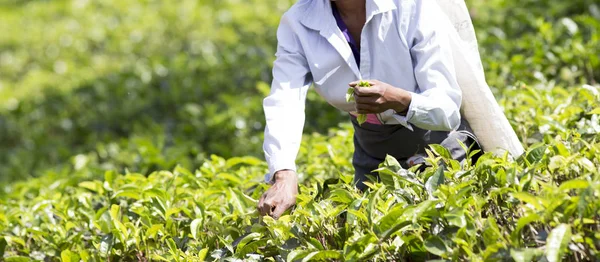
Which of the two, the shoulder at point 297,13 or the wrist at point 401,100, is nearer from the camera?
the wrist at point 401,100

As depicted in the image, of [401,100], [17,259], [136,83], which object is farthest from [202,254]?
[136,83]

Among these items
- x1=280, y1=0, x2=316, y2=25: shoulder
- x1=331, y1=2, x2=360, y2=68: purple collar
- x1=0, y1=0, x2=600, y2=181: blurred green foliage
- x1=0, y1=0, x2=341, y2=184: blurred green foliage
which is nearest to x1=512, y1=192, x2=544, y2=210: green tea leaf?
x1=331, y1=2, x2=360, y2=68: purple collar

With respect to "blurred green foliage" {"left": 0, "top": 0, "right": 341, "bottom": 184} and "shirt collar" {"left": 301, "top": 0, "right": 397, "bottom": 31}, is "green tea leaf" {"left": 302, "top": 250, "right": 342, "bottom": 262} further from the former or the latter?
"blurred green foliage" {"left": 0, "top": 0, "right": 341, "bottom": 184}

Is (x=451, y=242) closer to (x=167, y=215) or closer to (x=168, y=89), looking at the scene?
(x=167, y=215)

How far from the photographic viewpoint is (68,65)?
9719 mm

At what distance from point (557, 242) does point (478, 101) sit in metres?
1.16

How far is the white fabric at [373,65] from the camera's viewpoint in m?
3.03

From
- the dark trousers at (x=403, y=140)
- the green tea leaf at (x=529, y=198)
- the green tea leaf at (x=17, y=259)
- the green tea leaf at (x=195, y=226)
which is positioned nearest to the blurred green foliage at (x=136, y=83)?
the green tea leaf at (x=17, y=259)

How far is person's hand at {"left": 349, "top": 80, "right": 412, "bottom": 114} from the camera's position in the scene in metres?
2.81

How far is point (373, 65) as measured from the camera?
125 inches

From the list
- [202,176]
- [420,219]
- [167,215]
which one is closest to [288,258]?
[420,219]

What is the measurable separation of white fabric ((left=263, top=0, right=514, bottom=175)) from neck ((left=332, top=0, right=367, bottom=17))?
0.05m

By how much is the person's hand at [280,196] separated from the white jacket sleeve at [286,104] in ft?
0.12

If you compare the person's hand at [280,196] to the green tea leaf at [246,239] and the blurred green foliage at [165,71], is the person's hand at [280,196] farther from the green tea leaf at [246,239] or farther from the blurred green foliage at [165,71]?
the blurred green foliage at [165,71]
